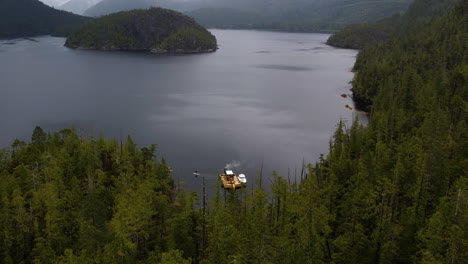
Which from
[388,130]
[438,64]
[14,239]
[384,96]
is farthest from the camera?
[438,64]

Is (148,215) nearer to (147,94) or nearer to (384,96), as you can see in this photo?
(384,96)

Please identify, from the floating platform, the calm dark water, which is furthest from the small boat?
the calm dark water

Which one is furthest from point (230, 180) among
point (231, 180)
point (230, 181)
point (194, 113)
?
point (194, 113)

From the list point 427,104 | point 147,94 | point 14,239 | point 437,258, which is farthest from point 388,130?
point 147,94

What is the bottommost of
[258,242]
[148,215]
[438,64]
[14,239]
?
[14,239]

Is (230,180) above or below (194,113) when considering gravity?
below

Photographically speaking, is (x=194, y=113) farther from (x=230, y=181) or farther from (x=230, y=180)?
(x=230, y=181)

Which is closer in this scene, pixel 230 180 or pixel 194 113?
pixel 230 180
